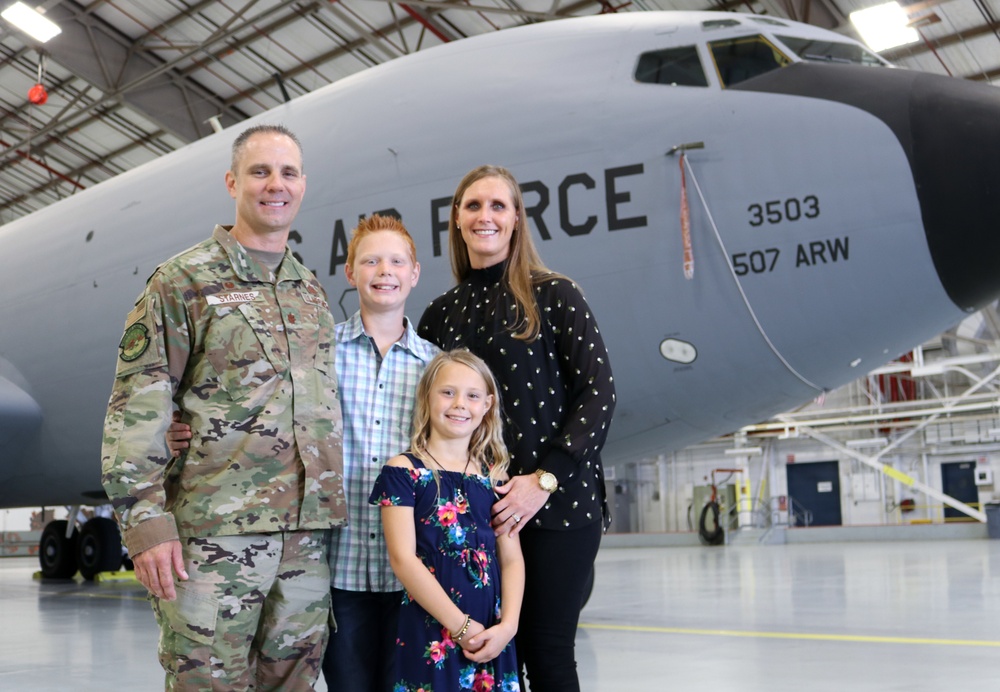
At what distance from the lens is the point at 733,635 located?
597 centimetres

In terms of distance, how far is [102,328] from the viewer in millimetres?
7828

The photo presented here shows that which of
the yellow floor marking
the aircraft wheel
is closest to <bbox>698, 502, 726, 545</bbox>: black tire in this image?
the aircraft wheel

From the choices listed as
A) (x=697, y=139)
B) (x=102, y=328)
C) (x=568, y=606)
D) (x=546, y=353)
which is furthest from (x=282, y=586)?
(x=102, y=328)

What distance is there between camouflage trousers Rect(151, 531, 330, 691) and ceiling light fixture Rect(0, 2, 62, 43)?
17.5 m

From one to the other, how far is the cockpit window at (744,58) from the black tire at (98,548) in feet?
37.6

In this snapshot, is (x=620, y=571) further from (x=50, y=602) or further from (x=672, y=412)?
(x=672, y=412)

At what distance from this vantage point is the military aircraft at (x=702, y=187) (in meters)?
4.96

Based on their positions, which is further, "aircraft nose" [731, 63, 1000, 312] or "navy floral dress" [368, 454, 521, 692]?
"aircraft nose" [731, 63, 1000, 312]

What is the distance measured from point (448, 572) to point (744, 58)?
4163mm

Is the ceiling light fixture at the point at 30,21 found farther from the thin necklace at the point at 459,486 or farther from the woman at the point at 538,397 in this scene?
the thin necklace at the point at 459,486

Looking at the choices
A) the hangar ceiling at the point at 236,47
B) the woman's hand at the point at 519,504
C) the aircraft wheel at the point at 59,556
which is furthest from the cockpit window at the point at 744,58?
the aircraft wheel at the point at 59,556

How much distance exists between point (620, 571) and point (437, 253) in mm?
8734

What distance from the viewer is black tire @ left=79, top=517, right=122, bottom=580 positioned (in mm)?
13812

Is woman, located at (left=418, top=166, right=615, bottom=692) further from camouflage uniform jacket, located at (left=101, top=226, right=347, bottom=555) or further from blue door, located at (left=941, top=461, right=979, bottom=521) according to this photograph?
blue door, located at (left=941, top=461, right=979, bottom=521)
